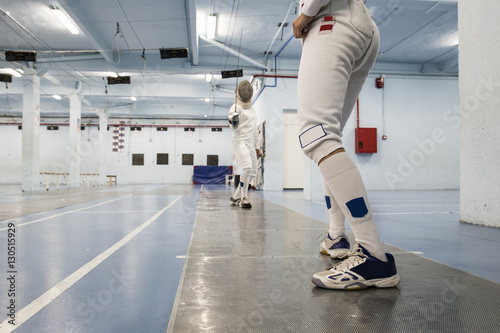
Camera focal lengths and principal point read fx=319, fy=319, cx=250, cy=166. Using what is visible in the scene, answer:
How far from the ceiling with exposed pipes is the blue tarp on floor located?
7.18m

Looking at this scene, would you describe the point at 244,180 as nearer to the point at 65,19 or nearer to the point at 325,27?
the point at 325,27

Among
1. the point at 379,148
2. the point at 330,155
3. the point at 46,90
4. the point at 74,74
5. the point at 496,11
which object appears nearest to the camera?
the point at 330,155

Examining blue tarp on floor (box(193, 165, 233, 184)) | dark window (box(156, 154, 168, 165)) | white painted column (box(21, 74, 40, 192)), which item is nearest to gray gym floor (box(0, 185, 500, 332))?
white painted column (box(21, 74, 40, 192))

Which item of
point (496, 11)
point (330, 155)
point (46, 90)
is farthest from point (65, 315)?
point (46, 90)

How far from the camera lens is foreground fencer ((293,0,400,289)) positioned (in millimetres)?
1250

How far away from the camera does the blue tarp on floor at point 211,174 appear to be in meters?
20.3

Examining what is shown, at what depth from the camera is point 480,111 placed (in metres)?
3.12

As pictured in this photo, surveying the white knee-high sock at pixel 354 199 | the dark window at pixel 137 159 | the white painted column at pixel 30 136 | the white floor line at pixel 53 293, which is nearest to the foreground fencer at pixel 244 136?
the white floor line at pixel 53 293

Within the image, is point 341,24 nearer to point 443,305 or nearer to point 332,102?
point 332,102

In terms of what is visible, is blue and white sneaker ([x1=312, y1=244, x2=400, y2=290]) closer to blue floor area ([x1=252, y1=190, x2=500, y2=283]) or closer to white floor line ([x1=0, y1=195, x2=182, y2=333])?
blue floor area ([x1=252, y1=190, x2=500, y2=283])

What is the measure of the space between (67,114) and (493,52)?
23522 millimetres

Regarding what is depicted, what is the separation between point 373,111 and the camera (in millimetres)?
11109

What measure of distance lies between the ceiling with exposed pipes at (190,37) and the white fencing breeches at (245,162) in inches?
163

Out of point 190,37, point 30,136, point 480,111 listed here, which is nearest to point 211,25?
point 190,37
